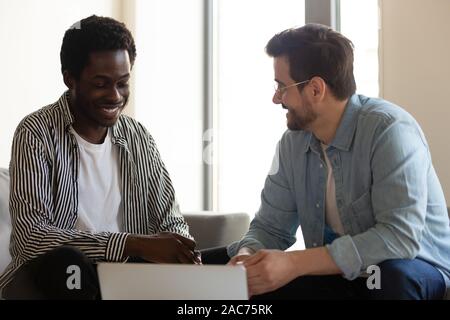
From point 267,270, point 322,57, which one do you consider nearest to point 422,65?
point 322,57

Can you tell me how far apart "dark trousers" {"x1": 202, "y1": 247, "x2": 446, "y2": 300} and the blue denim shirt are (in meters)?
0.04

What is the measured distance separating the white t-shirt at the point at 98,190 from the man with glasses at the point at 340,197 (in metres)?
0.37

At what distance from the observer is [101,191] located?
1.97 metres

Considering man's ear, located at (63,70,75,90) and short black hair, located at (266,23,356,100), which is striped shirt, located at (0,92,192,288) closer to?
man's ear, located at (63,70,75,90)

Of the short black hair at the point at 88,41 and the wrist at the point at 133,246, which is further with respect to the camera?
the short black hair at the point at 88,41

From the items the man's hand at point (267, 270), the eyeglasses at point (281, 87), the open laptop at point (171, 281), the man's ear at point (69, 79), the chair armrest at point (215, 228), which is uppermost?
the man's ear at point (69, 79)

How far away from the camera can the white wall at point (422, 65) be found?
259 cm

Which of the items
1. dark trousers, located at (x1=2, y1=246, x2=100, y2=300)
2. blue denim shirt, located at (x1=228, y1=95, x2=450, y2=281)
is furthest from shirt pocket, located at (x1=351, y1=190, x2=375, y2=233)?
dark trousers, located at (x1=2, y1=246, x2=100, y2=300)

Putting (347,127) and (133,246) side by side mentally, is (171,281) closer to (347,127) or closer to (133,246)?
(133,246)

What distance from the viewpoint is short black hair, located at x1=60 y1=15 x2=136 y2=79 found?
6.37ft

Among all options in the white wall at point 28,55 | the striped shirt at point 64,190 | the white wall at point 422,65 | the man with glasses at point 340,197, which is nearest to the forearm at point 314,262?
the man with glasses at point 340,197

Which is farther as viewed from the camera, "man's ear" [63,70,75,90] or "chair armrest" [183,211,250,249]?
"chair armrest" [183,211,250,249]

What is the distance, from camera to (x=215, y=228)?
246 cm

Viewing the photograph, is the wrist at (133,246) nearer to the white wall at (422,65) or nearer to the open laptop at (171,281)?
the open laptop at (171,281)
